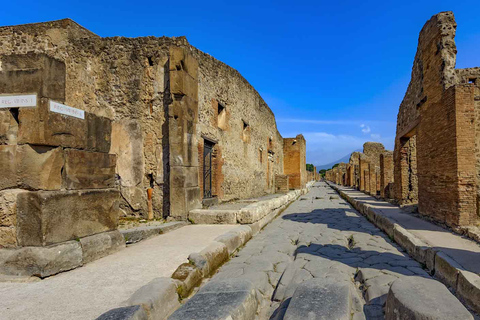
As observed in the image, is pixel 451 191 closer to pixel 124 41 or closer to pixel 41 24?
pixel 124 41

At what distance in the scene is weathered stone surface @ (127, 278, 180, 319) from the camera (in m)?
2.07

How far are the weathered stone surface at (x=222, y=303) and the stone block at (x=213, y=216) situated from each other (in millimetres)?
3033

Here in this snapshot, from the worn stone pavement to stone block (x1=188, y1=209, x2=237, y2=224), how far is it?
0.61m

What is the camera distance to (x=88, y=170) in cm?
355

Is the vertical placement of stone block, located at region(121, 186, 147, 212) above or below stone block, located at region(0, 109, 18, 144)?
below

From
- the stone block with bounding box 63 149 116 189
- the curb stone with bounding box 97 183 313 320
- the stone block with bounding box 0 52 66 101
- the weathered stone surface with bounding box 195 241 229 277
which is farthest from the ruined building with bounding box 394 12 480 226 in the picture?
the stone block with bounding box 0 52 66 101

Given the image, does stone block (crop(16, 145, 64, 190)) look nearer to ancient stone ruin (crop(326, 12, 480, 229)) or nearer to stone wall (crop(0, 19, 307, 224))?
stone wall (crop(0, 19, 307, 224))

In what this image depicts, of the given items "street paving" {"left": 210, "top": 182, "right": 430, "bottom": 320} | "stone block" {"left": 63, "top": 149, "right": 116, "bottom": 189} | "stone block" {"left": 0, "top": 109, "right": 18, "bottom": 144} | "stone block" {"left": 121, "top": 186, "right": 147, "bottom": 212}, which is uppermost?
"stone block" {"left": 0, "top": 109, "right": 18, "bottom": 144}

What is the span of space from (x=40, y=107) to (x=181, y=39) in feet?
13.1

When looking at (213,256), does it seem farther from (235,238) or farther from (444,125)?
(444,125)

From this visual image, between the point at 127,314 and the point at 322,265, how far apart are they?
8.53 feet

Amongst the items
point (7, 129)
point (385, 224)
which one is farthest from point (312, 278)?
point (385, 224)

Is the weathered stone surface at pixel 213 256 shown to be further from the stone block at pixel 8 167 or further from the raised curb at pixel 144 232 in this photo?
the stone block at pixel 8 167

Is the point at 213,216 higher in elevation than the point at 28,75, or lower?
lower
